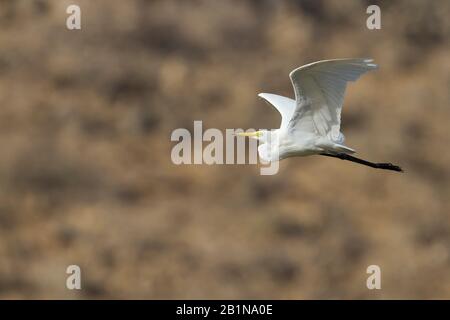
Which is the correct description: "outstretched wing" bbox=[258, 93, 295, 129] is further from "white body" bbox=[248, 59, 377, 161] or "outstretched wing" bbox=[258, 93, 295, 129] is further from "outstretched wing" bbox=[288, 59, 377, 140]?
"outstretched wing" bbox=[288, 59, 377, 140]

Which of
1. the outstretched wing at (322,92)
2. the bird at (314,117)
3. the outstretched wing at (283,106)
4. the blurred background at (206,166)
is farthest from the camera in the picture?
the blurred background at (206,166)

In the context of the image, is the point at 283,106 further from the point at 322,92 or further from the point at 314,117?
the point at 322,92

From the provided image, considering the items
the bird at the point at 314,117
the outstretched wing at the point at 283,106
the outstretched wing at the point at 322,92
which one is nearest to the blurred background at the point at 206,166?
the outstretched wing at the point at 283,106

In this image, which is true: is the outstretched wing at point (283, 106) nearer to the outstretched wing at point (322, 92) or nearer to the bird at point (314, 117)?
the bird at point (314, 117)

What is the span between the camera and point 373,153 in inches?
671

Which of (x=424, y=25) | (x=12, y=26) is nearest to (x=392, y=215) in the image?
(x=424, y=25)

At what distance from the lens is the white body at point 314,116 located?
27.3 feet

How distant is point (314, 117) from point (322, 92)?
288mm

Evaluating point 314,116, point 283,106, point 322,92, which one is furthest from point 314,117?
point 283,106

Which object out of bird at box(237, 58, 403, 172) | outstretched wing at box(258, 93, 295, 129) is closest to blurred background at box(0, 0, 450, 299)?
outstretched wing at box(258, 93, 295, 129)

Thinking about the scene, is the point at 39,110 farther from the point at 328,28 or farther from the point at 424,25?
the point at 424,25

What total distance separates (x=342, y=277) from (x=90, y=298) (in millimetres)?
3442
